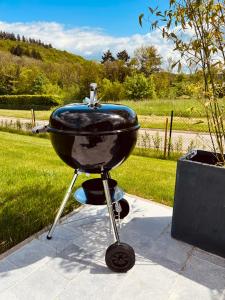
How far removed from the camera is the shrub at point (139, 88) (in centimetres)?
2747

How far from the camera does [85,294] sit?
2025mm

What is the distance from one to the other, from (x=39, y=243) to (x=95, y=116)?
146cm

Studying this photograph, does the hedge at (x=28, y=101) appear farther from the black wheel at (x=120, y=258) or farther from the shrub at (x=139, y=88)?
the black wheel at (x=120, y=258)

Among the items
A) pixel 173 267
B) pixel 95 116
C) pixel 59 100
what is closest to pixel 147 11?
pixel 95 116

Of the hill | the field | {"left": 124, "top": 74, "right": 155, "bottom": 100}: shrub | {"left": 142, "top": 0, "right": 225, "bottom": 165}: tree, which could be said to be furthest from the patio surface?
the hill

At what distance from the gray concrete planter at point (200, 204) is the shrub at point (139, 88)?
25717mm

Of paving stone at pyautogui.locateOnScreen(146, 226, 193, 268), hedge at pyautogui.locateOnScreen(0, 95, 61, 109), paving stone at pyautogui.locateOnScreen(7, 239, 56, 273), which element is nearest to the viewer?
paving stone at pyautogui.locateOnScreen(7, 239, 56, 273)

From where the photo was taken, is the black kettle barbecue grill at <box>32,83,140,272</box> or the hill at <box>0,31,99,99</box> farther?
the hill at <box>0,31,99,99</box>

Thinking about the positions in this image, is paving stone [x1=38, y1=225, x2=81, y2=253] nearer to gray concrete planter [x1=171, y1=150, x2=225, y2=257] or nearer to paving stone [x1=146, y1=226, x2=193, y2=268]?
paving stone [x1=146, y1=226, x2=193, y2=268]

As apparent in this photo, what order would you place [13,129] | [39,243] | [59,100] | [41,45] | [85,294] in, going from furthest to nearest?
[41,45] → [59,100] → [13,129] → [39,243] → [85,294]

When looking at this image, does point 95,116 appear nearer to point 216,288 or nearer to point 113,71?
point 216,288

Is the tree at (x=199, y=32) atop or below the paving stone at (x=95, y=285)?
atop

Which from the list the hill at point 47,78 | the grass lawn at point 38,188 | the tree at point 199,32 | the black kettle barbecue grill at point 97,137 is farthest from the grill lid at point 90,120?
the hill at point 47,78

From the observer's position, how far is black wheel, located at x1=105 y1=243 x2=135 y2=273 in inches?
87.9
